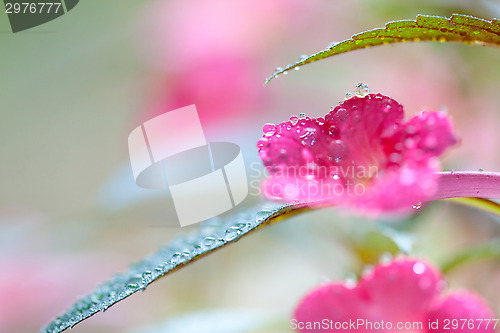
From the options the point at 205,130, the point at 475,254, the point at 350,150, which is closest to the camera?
the point at 350,150

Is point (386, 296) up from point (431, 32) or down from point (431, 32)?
down

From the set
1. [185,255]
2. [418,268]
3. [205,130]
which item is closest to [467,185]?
[418,268]

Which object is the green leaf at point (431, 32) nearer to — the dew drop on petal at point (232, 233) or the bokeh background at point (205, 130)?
the dew drop on petal at point (232, 233)

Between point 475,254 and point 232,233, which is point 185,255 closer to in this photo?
point 232,233

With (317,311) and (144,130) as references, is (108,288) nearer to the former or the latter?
(317,311)

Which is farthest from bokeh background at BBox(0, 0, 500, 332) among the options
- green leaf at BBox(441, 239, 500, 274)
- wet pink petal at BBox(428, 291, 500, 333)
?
wet pink petal at BBox(428, 291, 500, 333)

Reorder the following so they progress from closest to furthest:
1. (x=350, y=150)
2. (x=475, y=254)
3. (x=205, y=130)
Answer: (x=350, y=150) < (x=475, y=254) < (x=205, y=130)
